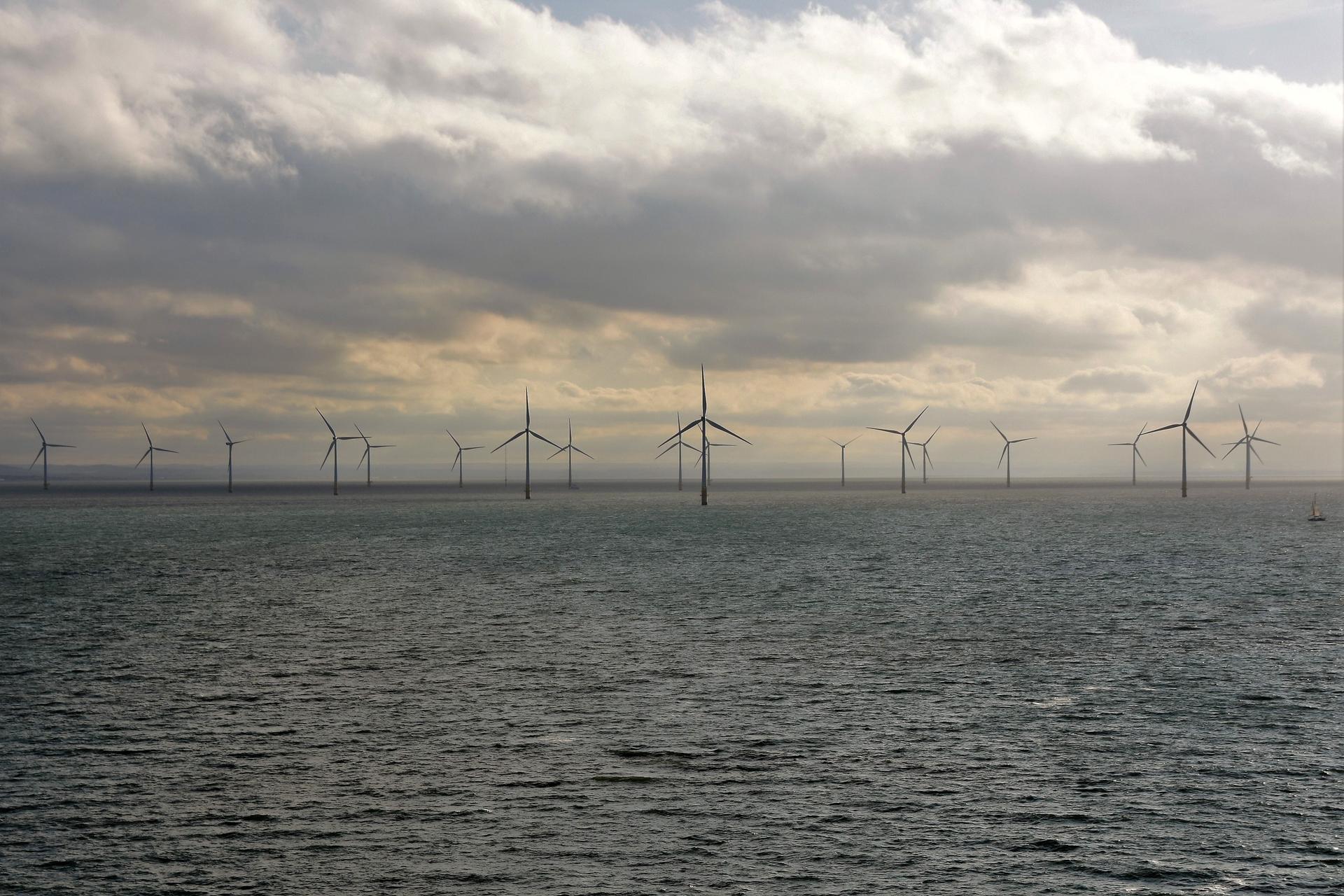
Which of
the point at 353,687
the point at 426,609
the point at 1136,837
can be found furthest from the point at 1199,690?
the point at 426,609

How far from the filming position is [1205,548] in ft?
302

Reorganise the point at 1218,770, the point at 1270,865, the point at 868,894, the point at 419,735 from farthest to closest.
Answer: the point at 419,735 → the point at 1218,770 → the point at 1270,865 → the point at 868,894

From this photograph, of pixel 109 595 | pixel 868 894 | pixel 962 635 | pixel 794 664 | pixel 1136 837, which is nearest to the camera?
pixel 868 894

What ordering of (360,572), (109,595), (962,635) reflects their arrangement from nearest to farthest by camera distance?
(962,635) < (109,595) < (360,572)

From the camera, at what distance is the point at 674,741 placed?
2328 centimetres

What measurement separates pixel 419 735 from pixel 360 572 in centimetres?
4906

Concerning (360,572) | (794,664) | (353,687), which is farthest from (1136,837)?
(360,572)

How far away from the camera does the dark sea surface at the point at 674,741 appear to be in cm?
1602

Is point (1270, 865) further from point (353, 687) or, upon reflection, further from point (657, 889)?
point (353, 687)

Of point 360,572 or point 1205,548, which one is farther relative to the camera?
point 1205,548

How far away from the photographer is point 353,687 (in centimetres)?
2986

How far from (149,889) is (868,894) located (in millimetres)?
9656

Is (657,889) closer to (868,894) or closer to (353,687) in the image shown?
(868,894)

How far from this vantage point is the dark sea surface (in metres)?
16.0
